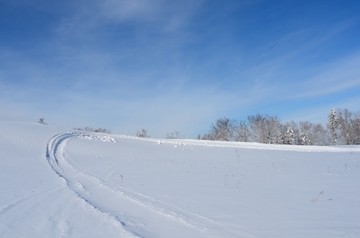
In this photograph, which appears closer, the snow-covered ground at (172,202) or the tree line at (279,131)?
the snow-covered ground at (172,202)

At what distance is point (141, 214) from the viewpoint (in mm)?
6629

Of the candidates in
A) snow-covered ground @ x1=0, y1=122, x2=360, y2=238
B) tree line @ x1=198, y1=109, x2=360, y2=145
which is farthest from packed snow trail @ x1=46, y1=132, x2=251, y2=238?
tree line @ x1=198, y1=109, x2=360, y2=145

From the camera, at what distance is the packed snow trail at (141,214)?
5316mm

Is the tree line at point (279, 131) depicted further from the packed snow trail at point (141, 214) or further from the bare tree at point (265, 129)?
the packed snow trail at point (141, 214)

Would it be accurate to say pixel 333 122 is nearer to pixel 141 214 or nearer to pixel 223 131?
pixel 223 131

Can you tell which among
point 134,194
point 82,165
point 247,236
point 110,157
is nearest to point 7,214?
point 134,194

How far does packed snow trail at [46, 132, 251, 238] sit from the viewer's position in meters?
5.32

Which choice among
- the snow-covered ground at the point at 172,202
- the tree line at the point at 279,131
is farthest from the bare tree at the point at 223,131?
the snow-covered ground at the point at 172,202

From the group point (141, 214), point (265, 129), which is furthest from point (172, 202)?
point (265, 129)

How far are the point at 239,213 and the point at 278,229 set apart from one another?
49.9 inches

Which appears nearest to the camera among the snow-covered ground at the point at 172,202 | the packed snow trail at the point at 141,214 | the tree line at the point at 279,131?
the packed snow trail at the point at 141,214

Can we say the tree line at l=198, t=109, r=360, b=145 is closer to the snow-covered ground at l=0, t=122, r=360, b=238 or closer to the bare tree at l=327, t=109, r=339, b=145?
the bare tree at l=327, t=109, r=339, b=145

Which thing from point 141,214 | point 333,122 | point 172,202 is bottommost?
point 141,214

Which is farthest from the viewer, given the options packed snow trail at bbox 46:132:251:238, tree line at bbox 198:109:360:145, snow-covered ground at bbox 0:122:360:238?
tree line at bbox 198:109:360:145
